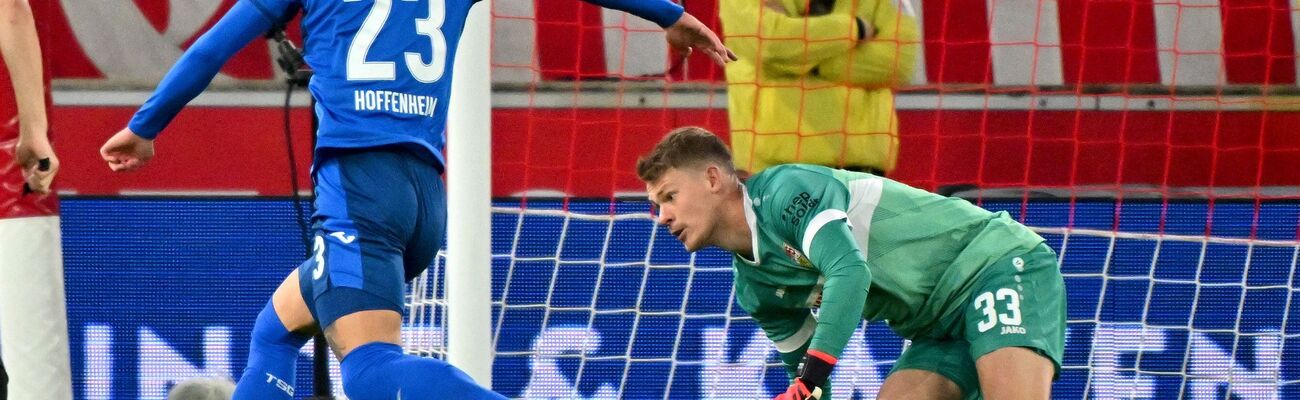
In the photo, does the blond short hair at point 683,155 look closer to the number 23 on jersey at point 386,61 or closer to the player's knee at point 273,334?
the number 23 on jersey at point 386,61

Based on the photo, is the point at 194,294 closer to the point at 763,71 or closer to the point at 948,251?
the point at 763,71

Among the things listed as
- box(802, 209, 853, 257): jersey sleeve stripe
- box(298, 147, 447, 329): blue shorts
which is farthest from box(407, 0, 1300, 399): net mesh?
box(802, 209, 853, 257): jersey sleeve stripe

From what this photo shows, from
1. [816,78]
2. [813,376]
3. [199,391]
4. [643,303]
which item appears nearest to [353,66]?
[813,376]

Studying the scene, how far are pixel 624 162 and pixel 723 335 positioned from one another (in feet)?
2.30

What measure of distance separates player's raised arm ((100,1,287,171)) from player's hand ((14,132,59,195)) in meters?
0.13

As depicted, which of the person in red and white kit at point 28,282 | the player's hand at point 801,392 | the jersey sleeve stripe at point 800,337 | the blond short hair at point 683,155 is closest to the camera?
the player's hand at point 801,392

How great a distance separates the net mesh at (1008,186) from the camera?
17.3ft

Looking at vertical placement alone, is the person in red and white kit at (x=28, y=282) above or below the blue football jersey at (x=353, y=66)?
below

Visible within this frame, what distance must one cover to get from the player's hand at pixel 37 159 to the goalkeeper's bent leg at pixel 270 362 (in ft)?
1.74

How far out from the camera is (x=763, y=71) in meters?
4.66

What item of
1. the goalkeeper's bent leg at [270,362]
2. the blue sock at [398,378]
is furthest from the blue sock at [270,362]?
the blue sock at [398,378]

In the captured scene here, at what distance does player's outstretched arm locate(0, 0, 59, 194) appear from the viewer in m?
3.14

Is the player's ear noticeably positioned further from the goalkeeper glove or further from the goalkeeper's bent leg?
the goalkeeper's bent leg

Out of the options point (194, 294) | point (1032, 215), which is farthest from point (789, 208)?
point (194, 294)
